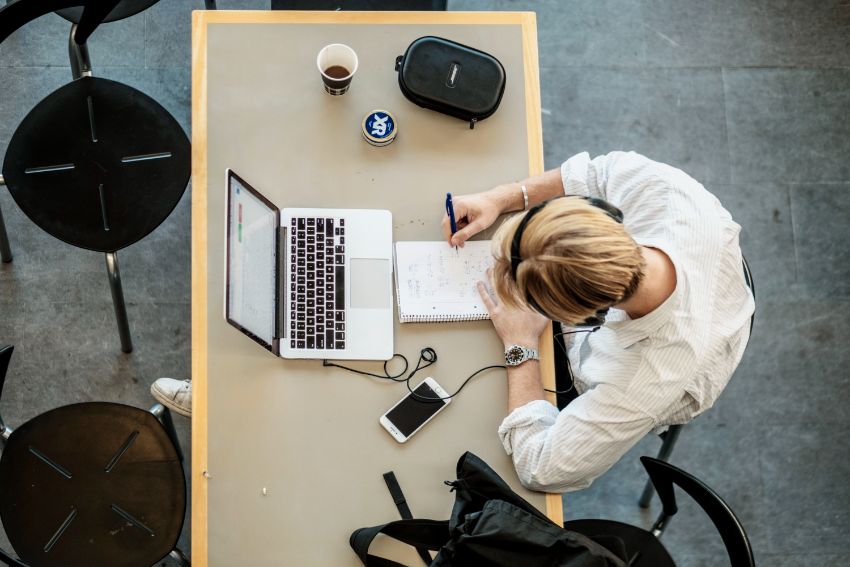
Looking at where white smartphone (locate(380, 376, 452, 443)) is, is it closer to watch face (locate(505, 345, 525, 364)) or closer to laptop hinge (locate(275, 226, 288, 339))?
watch face (locate(505, 345, 525, 364))

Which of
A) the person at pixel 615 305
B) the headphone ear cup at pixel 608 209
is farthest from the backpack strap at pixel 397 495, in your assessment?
the headphone ear cup at pixel 608 209

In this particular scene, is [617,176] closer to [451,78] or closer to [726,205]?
[451,78]

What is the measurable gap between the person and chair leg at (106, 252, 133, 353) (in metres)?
0.93

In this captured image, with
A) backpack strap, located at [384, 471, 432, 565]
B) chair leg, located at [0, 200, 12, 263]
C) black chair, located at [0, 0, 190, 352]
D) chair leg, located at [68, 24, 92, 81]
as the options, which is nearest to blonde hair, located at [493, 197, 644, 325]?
backpack strap, located at [384, 471, 432, 565]

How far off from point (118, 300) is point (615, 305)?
1395 millimetres

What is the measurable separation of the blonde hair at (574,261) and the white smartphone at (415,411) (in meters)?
0.35

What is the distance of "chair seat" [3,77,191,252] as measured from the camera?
1.91m

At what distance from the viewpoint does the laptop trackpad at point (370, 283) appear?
166cm

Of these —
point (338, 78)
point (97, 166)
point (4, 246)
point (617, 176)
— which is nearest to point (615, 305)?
point (617, 176)

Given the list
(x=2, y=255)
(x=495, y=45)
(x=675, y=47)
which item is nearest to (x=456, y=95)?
(x=495, y=45)

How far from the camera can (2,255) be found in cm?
238

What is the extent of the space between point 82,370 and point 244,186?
1.12 metres

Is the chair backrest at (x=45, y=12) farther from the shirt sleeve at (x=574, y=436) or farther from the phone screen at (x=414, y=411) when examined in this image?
the shirt sleeve at (x=574, y=436)

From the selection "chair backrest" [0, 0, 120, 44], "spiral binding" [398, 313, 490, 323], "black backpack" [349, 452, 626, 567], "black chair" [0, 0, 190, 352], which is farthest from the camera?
"black chair" [0, 0, 190, 352]
